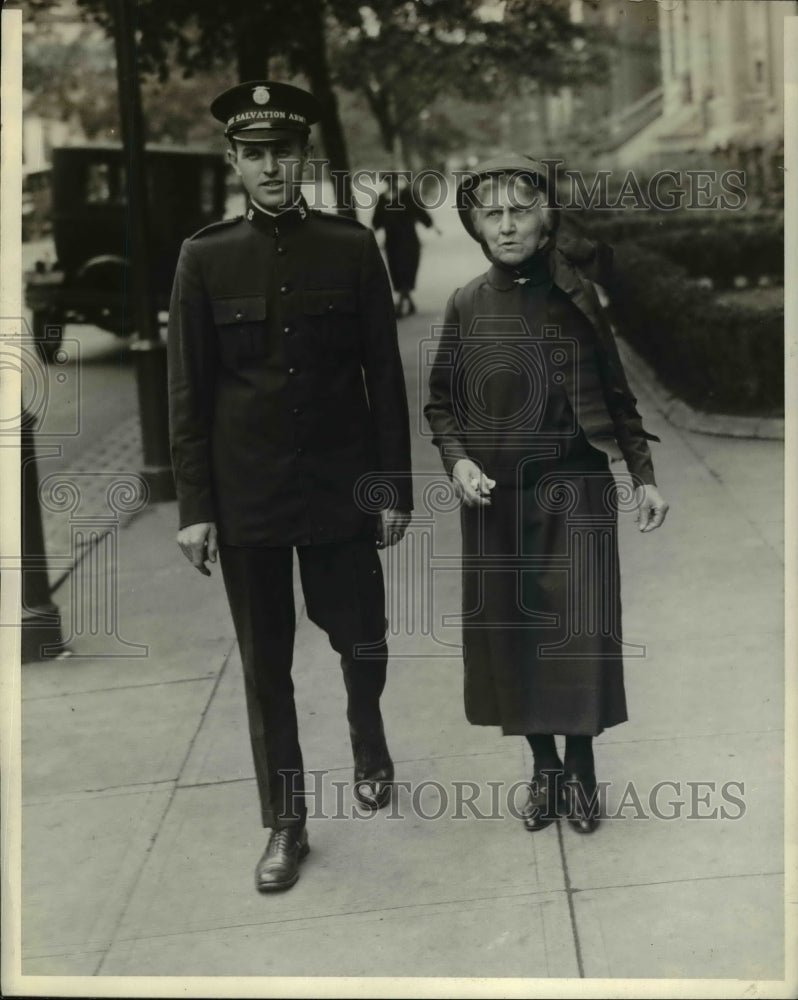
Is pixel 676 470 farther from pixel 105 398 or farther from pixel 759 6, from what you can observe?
pixel 105 398

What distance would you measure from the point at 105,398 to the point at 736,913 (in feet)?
21.1

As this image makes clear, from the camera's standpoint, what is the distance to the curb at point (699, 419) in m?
7.55

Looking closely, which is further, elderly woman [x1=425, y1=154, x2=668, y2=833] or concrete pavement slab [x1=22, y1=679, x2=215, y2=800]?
concrete pavement slab [x1=22, y1=679, x2=215, y2=800]

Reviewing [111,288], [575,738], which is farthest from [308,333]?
[111,288]

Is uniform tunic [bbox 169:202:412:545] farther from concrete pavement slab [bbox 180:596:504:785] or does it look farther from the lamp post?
the lamp post

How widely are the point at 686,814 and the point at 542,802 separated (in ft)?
1.43

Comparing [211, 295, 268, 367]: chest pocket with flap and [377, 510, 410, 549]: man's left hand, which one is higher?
[211, 295, 268, 367]: chest pocket with flap

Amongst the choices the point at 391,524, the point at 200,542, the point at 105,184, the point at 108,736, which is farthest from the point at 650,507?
the point at 105,184

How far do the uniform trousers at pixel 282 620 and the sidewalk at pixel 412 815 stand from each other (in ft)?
0.91

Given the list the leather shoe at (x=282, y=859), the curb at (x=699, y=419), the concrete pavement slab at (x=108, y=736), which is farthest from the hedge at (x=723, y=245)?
the leather shoe at (x=282, y=859)

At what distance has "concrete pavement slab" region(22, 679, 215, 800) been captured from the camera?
4488 millimetres

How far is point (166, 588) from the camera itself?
6.14 metres

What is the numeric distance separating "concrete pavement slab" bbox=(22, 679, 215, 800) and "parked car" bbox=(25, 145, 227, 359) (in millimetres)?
2231

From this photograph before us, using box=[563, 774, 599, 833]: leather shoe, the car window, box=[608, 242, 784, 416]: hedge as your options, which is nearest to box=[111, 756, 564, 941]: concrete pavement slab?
box=[563, 774, 599, 833]: leather shoe
